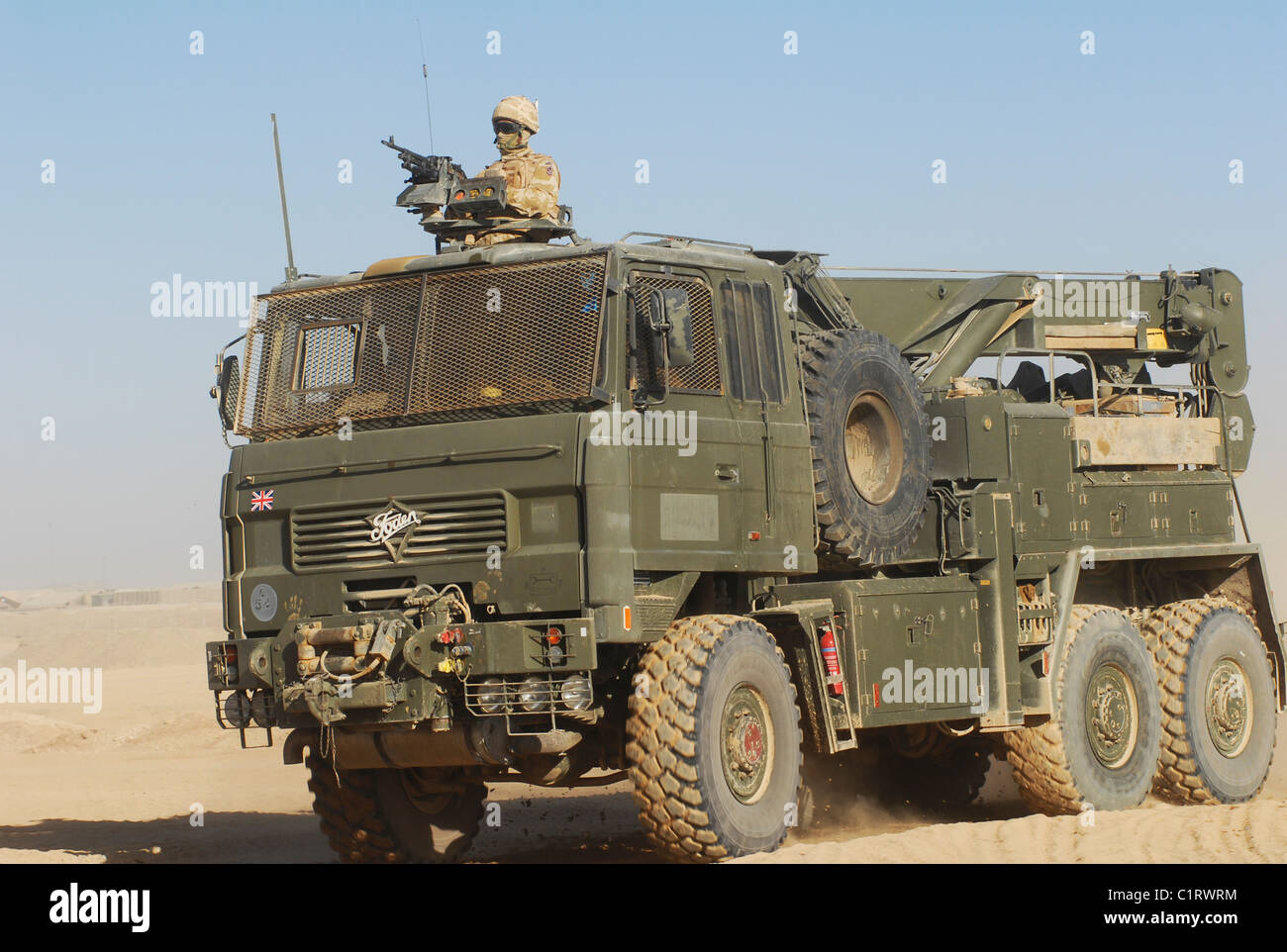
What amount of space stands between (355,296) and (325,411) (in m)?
0.73

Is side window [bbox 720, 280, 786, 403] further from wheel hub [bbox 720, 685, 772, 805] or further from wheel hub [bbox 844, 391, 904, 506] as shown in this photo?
wheel hub [bbox 720, 685, 772, 805]

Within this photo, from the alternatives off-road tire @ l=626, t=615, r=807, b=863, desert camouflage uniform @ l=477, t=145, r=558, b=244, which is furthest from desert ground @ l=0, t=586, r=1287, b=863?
Answer: desert camouflage uniform @ l=477, t=145, r=558, b=244

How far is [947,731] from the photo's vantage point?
1214cm

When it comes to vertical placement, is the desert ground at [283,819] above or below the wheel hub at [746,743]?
below

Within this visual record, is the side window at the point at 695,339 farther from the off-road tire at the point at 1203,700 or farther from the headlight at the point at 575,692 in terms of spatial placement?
the off-road tire at the point at 1203,700

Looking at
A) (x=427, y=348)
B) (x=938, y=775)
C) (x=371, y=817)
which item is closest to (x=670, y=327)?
(x=427, y=348)

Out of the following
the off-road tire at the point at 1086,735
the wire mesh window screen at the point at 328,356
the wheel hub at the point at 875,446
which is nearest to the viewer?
the wire mesh window screen at the point at 328,356

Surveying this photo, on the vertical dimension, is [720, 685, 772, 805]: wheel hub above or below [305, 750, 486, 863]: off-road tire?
above

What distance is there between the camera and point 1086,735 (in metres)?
12.7

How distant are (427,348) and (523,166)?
6.57ft

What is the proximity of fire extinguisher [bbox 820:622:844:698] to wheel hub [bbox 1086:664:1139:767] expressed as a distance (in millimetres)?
2999

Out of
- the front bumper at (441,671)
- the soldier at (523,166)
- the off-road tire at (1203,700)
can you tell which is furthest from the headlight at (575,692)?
the off-road tire at (1203,700)

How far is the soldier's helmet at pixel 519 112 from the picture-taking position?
1164 centimetres

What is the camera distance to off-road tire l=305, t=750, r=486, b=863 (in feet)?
35.2
